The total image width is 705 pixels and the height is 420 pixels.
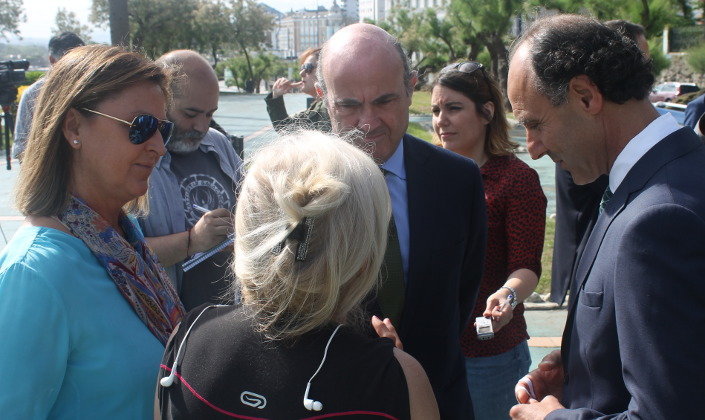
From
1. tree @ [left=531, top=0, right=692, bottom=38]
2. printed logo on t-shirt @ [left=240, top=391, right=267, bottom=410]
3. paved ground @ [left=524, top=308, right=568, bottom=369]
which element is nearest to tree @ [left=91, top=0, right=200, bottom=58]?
tree @ [left=531, top=0, right=692, bottom=38]

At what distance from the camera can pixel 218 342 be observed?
140 centimetres

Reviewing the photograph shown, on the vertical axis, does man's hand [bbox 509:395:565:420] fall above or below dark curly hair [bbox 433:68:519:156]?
below

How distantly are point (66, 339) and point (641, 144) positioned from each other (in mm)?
1498

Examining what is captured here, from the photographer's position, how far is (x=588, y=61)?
1688mm

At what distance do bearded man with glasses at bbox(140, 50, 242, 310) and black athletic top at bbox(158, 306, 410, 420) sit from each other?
3.92 ft

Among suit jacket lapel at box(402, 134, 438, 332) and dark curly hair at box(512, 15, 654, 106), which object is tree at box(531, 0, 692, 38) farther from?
dark curly hair at box(512, 15, 654, 106)

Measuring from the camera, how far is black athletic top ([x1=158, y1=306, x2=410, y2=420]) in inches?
51.6

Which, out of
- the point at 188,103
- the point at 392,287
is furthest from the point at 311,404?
the point at 188,103

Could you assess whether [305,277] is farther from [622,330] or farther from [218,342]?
[622,330]

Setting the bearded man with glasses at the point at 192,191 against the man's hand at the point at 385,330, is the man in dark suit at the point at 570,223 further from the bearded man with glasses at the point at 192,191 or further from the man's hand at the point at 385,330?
the bearded man with glasses at the point at 192,191

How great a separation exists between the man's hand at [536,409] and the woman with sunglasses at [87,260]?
3.22 ft

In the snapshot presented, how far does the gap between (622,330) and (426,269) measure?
34.1 inches

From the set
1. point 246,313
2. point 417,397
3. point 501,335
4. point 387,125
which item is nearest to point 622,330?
point 417,397

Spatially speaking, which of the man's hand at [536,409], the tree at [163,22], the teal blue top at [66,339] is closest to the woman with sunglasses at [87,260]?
the teal blue top at [66,339]
